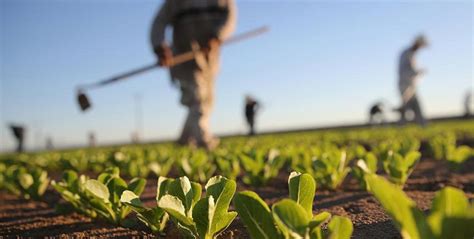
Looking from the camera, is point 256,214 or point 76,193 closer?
point 256,214

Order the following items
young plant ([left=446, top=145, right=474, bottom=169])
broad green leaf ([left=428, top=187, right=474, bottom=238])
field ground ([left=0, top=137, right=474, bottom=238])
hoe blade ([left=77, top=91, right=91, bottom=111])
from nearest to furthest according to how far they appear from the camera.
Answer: broad green leaf ([left=428, top=187, right=474, bottom=238]) < field ground ([left=0, top=137, right=474, bottom=238]) < young plant ([left=446, top=145, right=474, bottom=169]) < hoe blade ([left=77, top=91, right=91, bottom=111])

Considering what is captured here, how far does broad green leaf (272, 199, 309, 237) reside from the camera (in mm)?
1082

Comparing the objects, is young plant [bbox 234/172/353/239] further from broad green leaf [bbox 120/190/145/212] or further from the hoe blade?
the hoe blade

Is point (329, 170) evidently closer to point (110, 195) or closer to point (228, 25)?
point (110, 195)

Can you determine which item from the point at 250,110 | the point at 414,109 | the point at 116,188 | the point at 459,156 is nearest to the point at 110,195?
the point at 116,188

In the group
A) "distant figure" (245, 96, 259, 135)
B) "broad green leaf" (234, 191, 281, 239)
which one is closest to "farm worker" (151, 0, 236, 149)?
"distant figure" (245, 96, 259, 135)

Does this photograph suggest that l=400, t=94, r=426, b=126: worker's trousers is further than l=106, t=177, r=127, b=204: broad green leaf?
Yes

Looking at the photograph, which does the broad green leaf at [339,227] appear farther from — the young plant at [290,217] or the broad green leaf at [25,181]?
the broad green leaf at [25,181]

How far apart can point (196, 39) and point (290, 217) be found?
6.71 metres

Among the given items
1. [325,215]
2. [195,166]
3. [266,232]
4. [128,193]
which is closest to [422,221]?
[325,215]

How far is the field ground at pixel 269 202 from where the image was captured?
1.75m

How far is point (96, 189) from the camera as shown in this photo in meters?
1.67

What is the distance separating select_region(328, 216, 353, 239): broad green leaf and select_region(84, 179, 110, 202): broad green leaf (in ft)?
3.23

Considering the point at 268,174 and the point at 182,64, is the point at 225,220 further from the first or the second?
the point at 182,64
